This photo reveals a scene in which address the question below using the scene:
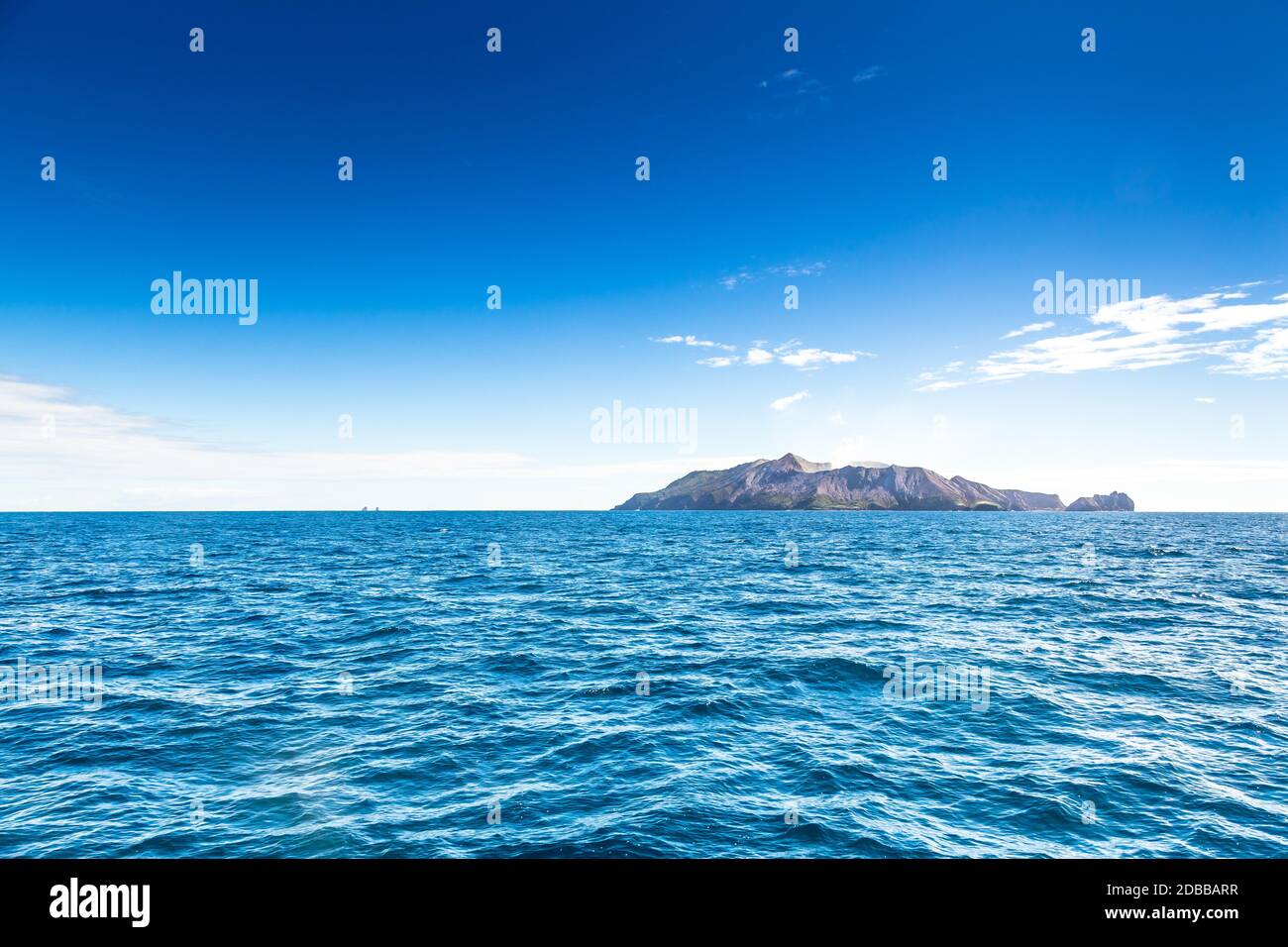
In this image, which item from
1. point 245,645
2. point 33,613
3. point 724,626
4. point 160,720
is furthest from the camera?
point 33,613

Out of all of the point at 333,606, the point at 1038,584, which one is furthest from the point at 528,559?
the point at 1038,584

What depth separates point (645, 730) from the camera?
17.3 m

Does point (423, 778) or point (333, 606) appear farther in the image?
point (333, 606)

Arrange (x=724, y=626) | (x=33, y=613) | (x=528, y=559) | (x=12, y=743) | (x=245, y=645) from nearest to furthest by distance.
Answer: (x=12, y=743), (x=245, y=645), (x=724, y=626), (x=33, y=613), (x=528, y=559)

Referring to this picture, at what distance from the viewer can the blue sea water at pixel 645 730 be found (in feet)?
40.0

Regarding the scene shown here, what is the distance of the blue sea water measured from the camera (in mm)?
12203

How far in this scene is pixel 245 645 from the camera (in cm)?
2686

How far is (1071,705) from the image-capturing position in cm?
1927
